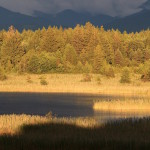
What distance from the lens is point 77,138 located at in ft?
64.2

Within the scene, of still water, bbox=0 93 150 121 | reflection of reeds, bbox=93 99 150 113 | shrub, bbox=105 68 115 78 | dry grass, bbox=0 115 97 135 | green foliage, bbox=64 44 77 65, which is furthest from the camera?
green foliage, bbox=64 44 77 65

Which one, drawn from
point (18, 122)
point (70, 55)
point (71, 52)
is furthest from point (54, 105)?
point (71, 52)

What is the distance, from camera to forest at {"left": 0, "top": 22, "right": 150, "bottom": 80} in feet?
315

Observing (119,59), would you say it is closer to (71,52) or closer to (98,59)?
(98,59)

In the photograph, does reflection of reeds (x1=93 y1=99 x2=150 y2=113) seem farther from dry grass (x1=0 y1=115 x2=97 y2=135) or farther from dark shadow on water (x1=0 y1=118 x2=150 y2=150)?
dark shadow on water (x1=0 y1=118 x2=150 y2=150)

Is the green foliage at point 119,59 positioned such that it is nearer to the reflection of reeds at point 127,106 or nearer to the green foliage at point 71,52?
the green foliage at point 71,52

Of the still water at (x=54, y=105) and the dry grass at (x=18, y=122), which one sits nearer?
the dry grass at (x=18, y=122)

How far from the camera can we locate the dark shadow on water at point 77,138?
58.9 feet

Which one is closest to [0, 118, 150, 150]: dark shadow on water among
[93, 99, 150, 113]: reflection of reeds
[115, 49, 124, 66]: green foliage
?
[93, 99, 150, 113]: reflection of reeds

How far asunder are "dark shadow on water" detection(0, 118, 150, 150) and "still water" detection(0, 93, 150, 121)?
10.6 m

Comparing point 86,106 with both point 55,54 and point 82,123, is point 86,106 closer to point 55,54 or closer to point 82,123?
point 82,123

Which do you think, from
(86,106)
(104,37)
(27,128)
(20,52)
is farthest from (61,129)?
→ (104,37)

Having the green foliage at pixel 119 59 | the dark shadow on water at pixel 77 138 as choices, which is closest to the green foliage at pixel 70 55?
the green foliage at pixel 119 59

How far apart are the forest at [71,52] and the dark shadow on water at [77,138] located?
66.3m
